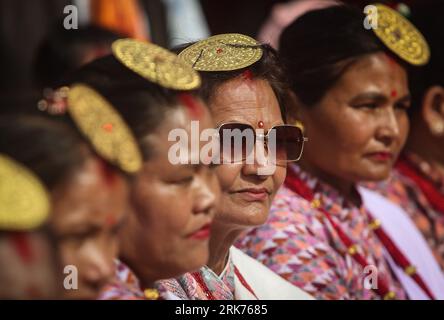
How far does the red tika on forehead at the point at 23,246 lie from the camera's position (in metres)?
1.39

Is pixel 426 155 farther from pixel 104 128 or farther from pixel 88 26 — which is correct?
pixel 104 128

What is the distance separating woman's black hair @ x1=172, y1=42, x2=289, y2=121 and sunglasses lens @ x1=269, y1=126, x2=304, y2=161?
0.05m

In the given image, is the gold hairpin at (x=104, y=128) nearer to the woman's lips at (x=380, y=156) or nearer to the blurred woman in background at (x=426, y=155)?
the woman's lips at (x=380, y=156)

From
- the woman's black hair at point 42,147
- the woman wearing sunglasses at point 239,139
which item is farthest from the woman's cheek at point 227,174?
the woman's black hair at point 42,147

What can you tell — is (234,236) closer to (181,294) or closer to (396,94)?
(181,294)

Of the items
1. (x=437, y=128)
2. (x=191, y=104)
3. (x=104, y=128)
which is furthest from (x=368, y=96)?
(x=104, y=128)

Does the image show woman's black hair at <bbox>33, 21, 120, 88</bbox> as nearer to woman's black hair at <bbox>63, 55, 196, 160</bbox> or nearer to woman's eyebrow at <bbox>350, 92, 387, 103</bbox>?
woman's eyebrow at <bbox>350, 92, 387, 103</bbox>

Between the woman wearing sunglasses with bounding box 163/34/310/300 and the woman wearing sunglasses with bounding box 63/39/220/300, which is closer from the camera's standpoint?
the woman wearing sunglasses with bounding box 63/39/220/300

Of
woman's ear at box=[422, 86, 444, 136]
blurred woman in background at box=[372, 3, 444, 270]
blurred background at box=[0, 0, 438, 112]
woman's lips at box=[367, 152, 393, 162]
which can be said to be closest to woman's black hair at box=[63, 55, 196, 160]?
woman's lips at box=[367, 152, 393, 162]

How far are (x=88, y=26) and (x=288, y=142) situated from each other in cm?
185

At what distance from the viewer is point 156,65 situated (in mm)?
1743

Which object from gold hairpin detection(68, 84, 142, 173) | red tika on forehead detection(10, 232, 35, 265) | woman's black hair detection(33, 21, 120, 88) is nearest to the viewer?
red tika on forehead detection(10, 232, 35, 265)

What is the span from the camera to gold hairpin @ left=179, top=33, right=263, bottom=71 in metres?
2.06

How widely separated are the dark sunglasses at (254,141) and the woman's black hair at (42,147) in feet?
1.95
